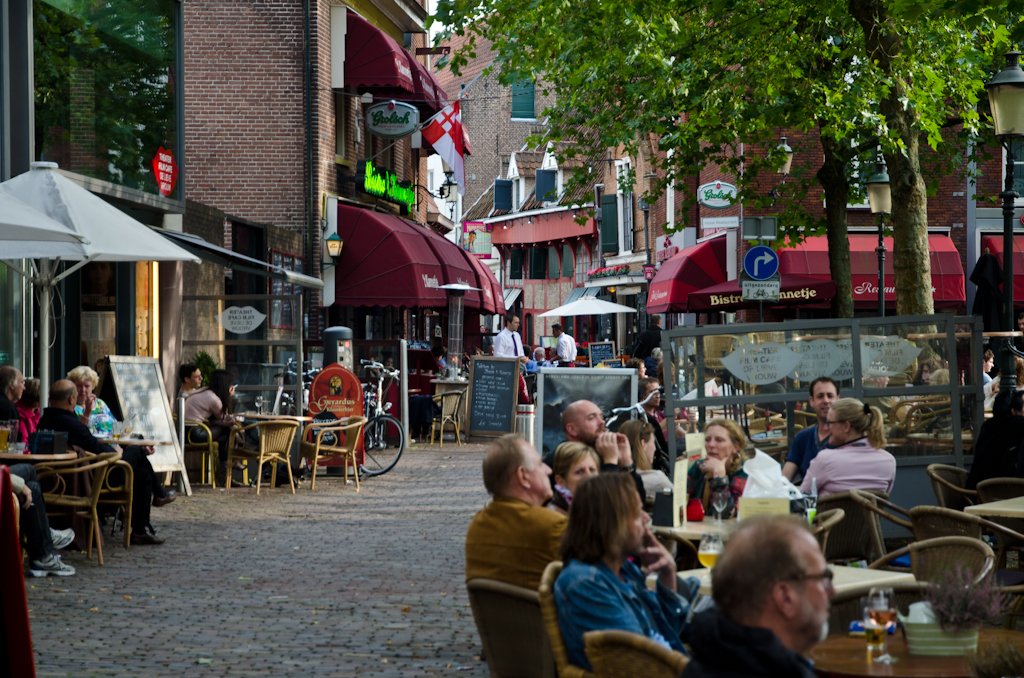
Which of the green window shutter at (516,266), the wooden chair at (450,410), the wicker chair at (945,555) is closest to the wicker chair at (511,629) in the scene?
the wicker chair at (945,555)

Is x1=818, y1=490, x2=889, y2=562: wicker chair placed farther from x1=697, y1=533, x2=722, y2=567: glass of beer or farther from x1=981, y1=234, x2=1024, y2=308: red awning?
x1=981, y1=234, x2=1024, y2=308: red awning

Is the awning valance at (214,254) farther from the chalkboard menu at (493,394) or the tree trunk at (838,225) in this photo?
the tree trunk at (838,225)

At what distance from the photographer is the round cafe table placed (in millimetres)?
3771

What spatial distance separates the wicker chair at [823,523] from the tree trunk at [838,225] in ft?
41.4

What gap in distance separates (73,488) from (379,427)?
9.42 meters

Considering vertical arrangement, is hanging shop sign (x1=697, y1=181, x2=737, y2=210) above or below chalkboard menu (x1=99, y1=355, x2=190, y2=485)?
above

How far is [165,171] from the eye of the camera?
16031 mm

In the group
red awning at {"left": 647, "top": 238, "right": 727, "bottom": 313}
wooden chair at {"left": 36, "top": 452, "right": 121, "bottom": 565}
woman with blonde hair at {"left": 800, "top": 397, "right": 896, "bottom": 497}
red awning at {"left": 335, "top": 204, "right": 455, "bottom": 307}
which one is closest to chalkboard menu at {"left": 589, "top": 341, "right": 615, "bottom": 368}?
red awning at {"left": 647, "top": 238, "right": 727, "bottom": 313}

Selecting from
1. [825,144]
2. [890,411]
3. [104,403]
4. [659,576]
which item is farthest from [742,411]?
[825,144]

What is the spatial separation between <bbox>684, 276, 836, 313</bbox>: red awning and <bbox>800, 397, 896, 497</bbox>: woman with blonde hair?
56.5 feet

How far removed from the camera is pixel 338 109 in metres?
26.1

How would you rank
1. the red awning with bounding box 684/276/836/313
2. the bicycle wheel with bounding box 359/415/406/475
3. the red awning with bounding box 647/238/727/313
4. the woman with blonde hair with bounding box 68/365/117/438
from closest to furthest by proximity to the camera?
the woman with blonde hair with bounding box 68/365/117/438
the bicycle wheel with bounding box 359/415/406/475
the red awning with bounding box 684/276/836/313
the red awning with bounding box 647/238/727/313

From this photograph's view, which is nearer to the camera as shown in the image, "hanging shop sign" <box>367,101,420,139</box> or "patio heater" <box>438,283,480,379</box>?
"patio heater" <box>438,283,480,379</box>

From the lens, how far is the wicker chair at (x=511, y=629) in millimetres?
4590
